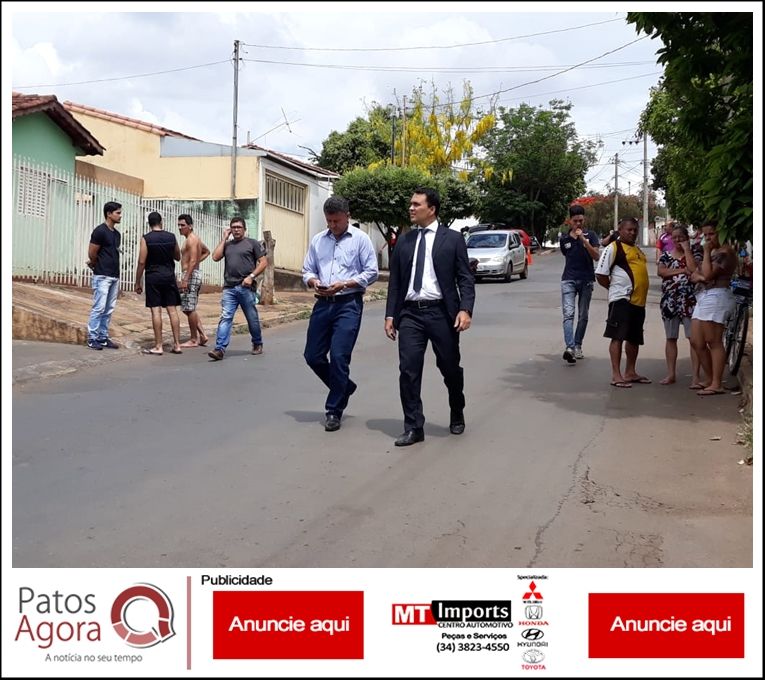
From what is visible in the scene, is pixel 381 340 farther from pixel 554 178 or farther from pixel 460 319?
pixel 554 178

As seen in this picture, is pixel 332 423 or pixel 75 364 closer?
pixel 332 423

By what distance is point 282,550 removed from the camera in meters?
4.64

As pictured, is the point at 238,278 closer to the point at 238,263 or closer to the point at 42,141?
the point at 238,263

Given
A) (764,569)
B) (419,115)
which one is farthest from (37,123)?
(419,115)

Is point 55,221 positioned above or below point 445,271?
above

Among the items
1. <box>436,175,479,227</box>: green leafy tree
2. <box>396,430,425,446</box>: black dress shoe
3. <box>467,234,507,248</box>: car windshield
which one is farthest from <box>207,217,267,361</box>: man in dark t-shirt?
<box>436,175,479,227</box>: green leafy tree

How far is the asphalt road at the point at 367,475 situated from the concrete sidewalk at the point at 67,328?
0.41 meters

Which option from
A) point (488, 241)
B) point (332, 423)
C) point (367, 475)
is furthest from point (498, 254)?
point (367, 475)

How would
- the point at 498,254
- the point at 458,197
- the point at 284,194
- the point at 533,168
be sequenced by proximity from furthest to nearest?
the point at 533,168 < the point at 458,197 < the point at 284,194 < the point at 498,254

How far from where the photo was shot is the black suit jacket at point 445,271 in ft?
22.6

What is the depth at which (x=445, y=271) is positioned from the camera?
6.88 metres

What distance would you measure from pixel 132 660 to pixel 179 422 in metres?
4.00

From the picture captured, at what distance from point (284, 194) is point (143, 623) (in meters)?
24.4

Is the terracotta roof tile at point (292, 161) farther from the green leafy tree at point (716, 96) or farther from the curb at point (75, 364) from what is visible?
the green leafy tree at point (716, 96)
